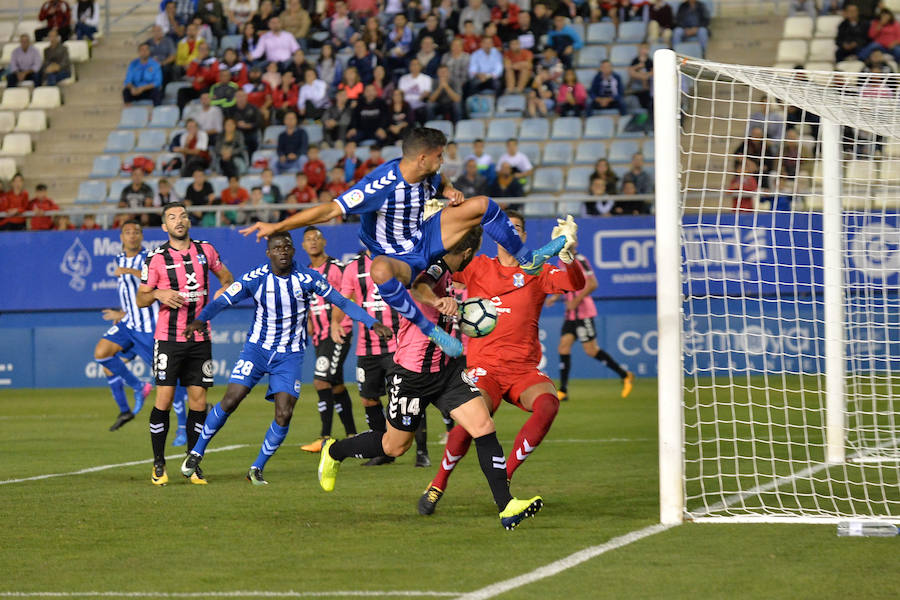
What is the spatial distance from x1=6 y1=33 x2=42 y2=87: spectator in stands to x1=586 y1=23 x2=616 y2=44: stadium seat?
463 inches

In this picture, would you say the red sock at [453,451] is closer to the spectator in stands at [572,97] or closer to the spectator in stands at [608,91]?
the spectator in stands at [608,91]

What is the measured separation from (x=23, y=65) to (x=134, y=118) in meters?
3.26

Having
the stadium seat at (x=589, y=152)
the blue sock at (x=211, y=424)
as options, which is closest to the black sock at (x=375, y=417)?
the blue sock at (x=211, y=424)

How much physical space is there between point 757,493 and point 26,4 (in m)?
25.5

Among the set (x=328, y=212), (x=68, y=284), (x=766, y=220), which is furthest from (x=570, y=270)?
(x=68, y=284)

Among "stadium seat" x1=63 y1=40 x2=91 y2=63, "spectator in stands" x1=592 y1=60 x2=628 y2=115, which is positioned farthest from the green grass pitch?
"stadium seat" x1=63 y1=40 x2=91 y2=63

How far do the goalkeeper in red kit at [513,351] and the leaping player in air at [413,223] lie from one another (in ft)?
2.44

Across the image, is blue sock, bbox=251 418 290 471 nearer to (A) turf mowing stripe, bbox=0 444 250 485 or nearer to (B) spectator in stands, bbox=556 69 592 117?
(A) turf mowing stripe, bbox=0 444 250 485

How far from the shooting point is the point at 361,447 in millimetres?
8469

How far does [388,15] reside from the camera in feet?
83.4

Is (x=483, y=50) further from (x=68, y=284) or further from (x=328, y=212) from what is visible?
(x=328, y=212)

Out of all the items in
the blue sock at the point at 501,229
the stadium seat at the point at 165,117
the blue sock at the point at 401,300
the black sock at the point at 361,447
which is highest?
the stadium seat at the point at 165,117

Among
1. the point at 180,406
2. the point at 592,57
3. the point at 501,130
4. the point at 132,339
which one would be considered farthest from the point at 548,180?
the point at 180,406

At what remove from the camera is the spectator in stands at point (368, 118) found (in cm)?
2309
